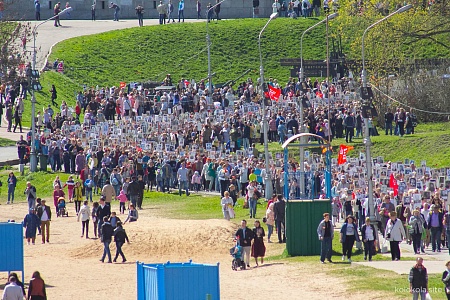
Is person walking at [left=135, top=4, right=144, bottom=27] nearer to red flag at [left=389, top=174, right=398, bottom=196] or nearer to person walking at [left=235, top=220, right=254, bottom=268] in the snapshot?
red flag at [left=389, top=174, right=398, bottom=196]

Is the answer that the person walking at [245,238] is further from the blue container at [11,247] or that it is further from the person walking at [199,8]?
the person walking at [199,8]

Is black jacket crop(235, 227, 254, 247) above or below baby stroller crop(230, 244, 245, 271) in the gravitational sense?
above

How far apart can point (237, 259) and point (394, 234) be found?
449 centimetres

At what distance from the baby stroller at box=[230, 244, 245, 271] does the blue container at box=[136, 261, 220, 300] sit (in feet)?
33.5

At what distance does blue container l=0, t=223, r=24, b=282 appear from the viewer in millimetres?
30844

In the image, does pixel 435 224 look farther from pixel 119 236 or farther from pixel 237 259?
pixel 119 236

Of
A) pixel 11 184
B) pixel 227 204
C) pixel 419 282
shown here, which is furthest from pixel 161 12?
pixel 419 282

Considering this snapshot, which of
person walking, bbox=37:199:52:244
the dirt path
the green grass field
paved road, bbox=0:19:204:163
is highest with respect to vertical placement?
paved road, bbox=0:19:204:163

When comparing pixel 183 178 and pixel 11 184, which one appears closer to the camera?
pixel 183 178

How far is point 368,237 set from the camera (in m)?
32.6

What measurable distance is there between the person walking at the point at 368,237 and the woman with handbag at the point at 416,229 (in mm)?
1538

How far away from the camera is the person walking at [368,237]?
107ft

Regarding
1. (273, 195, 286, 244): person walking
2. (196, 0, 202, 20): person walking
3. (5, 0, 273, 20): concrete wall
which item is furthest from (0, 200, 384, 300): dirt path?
(5, 0, 273, 20): concrete wall

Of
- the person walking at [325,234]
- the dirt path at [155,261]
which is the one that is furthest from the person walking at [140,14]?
the person walking at [325,234]
